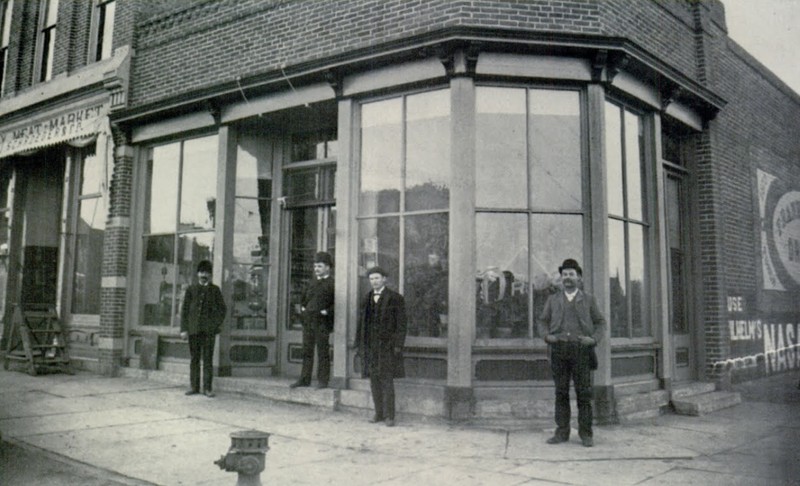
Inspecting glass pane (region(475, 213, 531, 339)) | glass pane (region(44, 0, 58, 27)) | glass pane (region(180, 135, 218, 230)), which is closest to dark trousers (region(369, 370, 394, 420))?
glass pane (region(475, 213, 531, 339))

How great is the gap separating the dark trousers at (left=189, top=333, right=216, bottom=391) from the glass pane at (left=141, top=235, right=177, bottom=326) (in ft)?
5.98

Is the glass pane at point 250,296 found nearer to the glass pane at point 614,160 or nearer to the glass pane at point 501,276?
the glass pane at point 501,276

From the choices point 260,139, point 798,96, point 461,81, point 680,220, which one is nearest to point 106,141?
point 260,139

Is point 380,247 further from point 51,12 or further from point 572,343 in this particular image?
point 51,12

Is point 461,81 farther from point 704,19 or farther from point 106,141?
point 106,141

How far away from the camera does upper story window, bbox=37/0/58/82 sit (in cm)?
1431

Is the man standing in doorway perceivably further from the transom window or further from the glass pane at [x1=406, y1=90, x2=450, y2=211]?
the glass pane at [x1=406, y1=90, x2=450, y2=211]

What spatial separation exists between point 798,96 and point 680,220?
6.53m

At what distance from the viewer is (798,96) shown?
14.6 meters

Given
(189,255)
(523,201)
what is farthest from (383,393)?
(189,255)

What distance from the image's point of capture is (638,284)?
28.9 feet

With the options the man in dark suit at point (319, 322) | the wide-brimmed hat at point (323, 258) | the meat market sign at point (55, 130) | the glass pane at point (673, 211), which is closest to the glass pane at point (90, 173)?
the meat market sign at point (55, 130)

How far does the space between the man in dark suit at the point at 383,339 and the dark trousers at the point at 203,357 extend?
2798 millimetres

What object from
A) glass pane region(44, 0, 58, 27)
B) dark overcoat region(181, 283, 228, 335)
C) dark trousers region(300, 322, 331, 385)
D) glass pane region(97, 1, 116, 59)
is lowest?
dark trousers region(300, 322, 331, 385)
